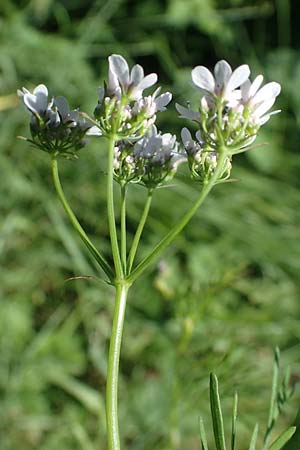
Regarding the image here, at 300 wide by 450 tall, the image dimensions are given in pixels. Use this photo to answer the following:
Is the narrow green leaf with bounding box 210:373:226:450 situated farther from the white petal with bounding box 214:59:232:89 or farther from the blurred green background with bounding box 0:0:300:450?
the blurred green background with bounding box 0:0:300:450

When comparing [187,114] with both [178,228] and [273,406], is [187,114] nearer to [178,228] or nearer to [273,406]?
[178,228]

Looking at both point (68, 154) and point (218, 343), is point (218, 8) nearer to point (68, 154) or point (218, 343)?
point (218, 343)

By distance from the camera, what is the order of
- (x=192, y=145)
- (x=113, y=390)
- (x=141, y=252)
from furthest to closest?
(x=141, y=252), (x=192, y=145), (x=113, y=390)

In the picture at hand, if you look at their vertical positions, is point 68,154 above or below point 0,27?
below

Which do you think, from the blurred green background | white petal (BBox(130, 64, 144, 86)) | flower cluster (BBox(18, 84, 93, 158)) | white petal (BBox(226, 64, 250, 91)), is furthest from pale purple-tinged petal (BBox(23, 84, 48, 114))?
the blurred green background

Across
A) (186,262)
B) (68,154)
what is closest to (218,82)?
(68,154)

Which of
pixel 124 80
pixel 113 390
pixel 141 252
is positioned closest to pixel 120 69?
pixel 124 80
